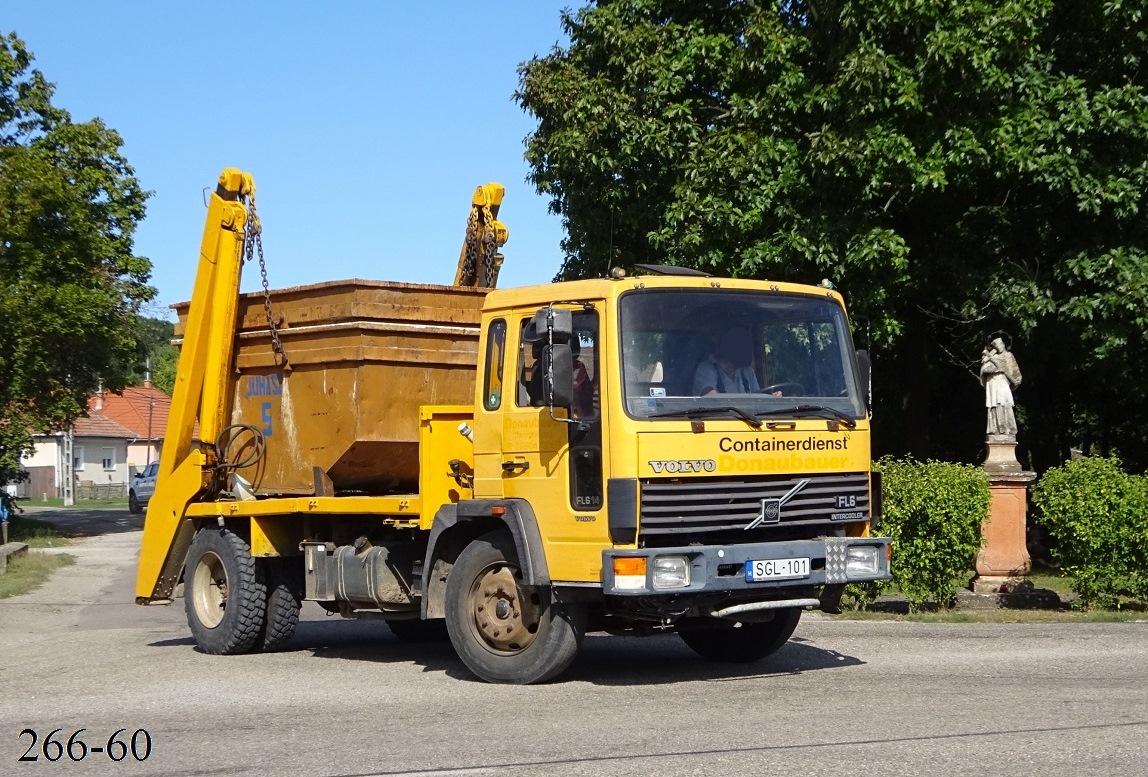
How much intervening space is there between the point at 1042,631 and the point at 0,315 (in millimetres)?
26540

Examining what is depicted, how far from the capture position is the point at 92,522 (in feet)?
145

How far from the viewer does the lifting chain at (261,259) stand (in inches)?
458

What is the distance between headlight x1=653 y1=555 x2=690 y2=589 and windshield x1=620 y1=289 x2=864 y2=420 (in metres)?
0.88

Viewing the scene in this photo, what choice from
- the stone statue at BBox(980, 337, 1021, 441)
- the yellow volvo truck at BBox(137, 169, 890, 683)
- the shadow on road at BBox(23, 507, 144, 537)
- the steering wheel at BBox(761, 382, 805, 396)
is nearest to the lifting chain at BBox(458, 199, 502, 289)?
the yellow volvo truck at BBox(137, 169, 890, 683)

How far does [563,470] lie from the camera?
9062mm

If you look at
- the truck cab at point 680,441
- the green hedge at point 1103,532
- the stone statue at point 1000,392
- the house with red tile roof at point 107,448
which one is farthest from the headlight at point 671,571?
the house with red tile roof at point 107,448

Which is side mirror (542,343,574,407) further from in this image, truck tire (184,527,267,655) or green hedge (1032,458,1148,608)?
green hedge (1032,458,1148,608)

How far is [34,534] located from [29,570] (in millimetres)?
12767

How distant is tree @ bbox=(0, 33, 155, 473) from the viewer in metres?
33.0

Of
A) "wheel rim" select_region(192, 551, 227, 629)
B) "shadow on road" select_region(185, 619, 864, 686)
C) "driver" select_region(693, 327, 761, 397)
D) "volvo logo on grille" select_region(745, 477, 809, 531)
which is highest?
"driver" select_region(693, 327, 761, 397)

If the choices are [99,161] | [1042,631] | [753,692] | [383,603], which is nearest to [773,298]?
[753,692]

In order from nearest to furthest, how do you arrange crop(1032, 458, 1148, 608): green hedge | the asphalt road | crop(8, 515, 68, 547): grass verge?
the asphalt road < crop(1032, 458, 1148, 608): green hedge < crop(8, 515, 68, 547): grass verge

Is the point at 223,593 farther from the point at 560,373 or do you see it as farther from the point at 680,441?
the point at 680,441

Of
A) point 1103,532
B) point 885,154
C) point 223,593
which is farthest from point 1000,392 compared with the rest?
point 223,593
